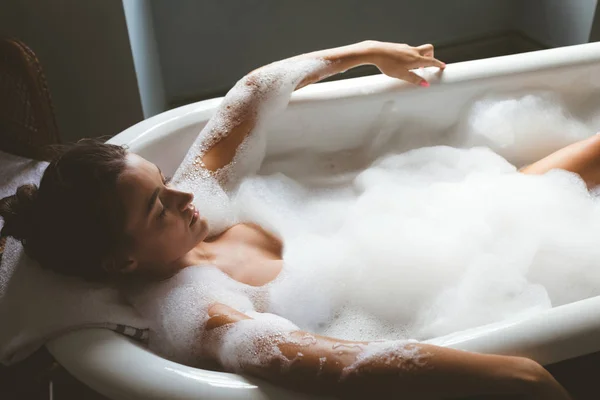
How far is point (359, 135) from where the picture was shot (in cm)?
158

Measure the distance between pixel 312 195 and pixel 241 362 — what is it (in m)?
0.65

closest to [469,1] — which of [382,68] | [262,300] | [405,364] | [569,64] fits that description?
[569,64]

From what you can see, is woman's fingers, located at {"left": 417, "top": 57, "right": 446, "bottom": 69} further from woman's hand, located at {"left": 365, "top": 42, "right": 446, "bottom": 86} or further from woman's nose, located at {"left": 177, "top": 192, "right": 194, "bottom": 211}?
woman's nose, located at {"left": 177, "top": 192, "right": 194, "bottom": 211}

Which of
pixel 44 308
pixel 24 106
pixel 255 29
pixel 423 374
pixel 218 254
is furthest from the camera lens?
pixel 255 29

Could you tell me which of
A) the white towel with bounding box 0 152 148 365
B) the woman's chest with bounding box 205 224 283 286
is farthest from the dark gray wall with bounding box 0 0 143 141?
the white towel with bounding box 0 152 148 365

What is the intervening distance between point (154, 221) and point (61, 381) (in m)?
0.57

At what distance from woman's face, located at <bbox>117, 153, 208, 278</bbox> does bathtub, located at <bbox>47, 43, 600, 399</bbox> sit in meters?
0.16

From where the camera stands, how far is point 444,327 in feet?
3.76

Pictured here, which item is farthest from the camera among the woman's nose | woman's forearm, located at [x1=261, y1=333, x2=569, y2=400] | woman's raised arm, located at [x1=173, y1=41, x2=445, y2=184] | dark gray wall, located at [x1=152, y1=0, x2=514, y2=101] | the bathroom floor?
dark gray wall, located at [x1=152, y1=0, x2=514, y2=101]

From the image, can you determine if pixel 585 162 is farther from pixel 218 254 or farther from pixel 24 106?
pixel 24 106

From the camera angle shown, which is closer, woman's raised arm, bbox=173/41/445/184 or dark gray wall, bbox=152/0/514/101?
woman's raised arm, bbox=173/41/445/184

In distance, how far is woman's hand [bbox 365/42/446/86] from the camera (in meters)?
1.45

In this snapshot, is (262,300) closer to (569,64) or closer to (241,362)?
(241,362)

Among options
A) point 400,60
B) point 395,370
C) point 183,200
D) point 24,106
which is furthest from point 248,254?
point 24,106
